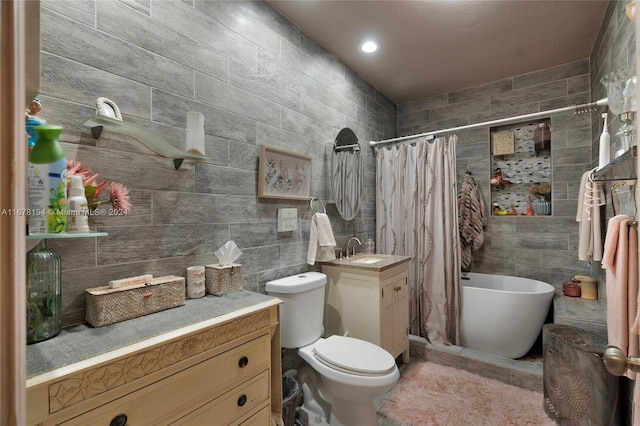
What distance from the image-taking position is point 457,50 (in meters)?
2.52

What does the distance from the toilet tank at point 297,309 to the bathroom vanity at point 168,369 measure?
33cm

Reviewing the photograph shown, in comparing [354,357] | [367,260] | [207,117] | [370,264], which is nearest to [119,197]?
[207,117]

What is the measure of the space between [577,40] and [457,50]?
92 centimetres

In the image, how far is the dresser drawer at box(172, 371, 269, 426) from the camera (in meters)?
1.07

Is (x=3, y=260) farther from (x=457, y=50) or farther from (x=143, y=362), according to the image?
(x=457, y=50)

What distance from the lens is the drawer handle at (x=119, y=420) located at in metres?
0.86

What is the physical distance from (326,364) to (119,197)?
4.31 ft

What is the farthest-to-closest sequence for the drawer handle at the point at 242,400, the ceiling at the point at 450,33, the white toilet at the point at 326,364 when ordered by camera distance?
the ceiling at the point at 450,33
the white toilet at the point at 326,364
the drawer handle at the point at 242,400

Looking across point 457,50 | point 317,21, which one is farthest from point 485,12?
point 317,21

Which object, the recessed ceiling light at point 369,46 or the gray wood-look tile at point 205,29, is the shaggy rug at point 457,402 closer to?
the gray wood-look tile at point 205,29

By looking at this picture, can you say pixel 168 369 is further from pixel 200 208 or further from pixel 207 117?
pixel 207 117

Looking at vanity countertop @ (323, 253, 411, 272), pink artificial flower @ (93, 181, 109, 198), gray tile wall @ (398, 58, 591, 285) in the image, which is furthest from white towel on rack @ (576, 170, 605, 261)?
pink artificial flower @ (93, 181, 109, 198)

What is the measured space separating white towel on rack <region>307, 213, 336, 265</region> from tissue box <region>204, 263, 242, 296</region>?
2.34 ft

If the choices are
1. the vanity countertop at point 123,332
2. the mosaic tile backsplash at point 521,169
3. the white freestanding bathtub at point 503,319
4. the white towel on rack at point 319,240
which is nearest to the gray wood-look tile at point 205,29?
the white towel on rack at point 319,240
